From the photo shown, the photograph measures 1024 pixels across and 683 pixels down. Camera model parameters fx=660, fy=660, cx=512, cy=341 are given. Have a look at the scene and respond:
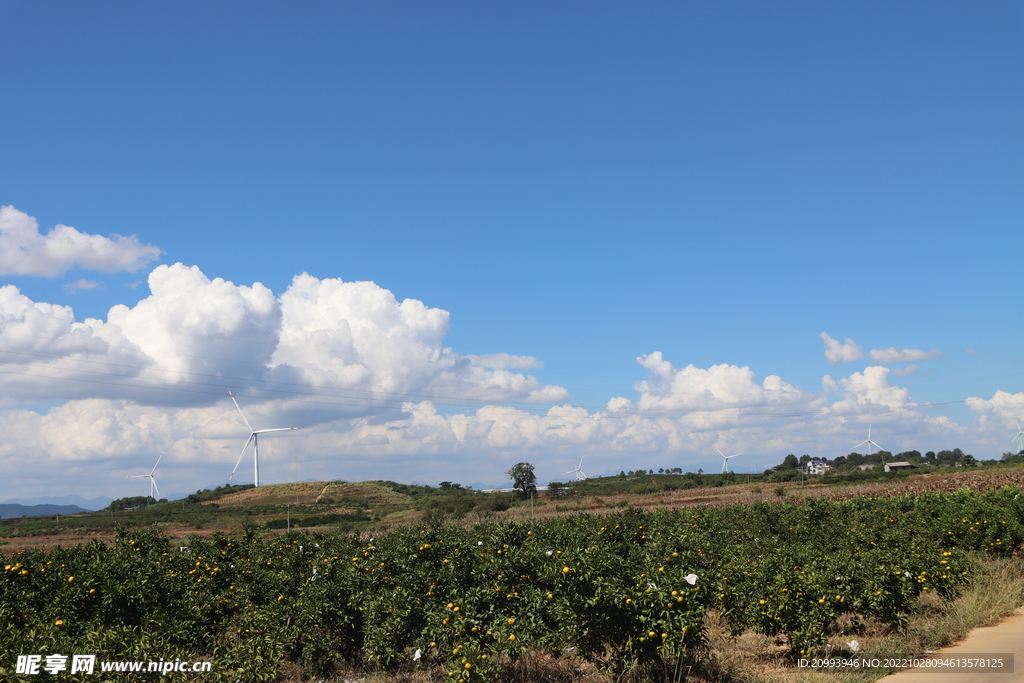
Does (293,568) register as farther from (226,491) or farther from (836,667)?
(226,491)

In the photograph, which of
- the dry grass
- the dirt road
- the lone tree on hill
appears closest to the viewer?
the dirt road

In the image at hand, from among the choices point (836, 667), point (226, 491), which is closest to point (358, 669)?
point (836, 667)

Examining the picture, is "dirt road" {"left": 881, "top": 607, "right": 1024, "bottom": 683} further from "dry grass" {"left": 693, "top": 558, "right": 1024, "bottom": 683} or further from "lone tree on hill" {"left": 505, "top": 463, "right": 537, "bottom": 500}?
"lone tree on hill" {"left": 505, "top": 463, "right": 537, "bottom": 500}

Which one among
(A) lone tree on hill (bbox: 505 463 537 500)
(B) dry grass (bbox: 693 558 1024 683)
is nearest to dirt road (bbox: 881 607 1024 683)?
(B) dry grass (bbox: 693 558 1024 683)

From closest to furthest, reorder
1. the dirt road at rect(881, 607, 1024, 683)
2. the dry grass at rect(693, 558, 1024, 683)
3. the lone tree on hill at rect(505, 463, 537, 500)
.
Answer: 1. the dirt road at rect(881, 607, 1024, 683)
2. the dry grass at rect(693, 558, 1024, 683)
3. the lone tree on hill at rect(505, 463, 537, 500)

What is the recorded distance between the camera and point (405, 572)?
950cm

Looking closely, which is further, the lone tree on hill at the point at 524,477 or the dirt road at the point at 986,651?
the lone tree on hill at the point at 524,477

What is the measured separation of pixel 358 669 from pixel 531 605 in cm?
303

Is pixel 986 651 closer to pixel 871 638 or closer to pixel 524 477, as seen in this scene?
pixel 871 638

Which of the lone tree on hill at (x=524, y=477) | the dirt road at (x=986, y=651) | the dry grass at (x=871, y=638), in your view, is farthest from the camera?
the lone tree on hill at (x=524, y=477)

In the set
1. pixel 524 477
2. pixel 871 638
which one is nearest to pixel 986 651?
pixel 871 638

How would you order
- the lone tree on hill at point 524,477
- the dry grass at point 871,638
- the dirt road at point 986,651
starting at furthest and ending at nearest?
the lone tree on hill at point 524,477 → the dry grass at point 871,638 → the dirt road at point 986,651

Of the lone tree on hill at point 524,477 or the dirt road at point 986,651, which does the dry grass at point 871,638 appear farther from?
the lone tree on hill at point 524,477

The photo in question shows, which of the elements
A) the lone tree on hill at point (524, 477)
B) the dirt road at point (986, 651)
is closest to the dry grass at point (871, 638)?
the dirt road at point (986, 651)
